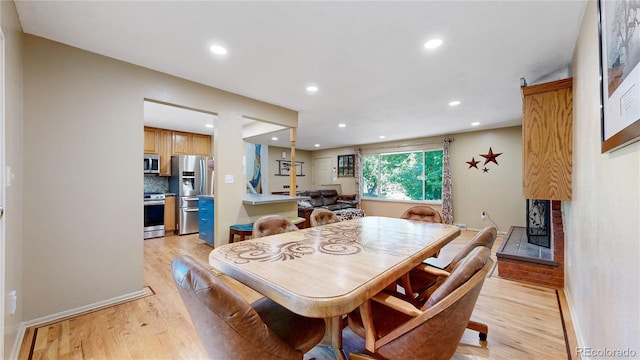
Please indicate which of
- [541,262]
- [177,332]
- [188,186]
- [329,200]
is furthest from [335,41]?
[329,200]

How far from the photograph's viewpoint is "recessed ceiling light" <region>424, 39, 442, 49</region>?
2.04 meters

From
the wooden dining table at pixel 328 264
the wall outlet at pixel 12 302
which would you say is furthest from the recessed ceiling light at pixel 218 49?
the wall outlet at pixel 12 302

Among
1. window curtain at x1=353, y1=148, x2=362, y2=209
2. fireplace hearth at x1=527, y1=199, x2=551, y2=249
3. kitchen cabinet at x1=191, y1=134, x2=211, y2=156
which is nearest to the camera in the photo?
fireplace hearth at x1=527, y1=199, x2=551, y2=249

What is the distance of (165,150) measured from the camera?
5.42 metres

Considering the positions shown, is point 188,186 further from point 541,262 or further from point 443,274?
point 541,262

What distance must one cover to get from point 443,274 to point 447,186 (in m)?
4.87

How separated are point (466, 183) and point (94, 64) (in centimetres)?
667

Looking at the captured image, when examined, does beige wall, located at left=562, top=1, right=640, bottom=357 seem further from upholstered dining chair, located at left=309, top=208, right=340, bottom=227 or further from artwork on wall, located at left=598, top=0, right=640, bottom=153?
upholstered dining chair, located at left=309, top=208, right=340, bottom=227

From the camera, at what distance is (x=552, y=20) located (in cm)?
179

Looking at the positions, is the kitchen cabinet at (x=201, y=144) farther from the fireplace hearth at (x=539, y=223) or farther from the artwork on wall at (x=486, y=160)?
the fireplace hearth at (x=539, y=223)

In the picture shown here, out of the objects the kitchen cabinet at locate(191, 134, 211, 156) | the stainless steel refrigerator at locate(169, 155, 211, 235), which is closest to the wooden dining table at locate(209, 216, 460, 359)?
the stainless steel refrigerator at locate(169, 155, 211, 235)

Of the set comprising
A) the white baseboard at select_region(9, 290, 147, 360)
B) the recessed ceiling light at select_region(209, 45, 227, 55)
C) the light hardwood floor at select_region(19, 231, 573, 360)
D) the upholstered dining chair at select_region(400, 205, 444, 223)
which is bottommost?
the light hardwood floor at select_region(19, 231, 573, 360)

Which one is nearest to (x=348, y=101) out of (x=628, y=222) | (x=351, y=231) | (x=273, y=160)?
(x=351, y=231)

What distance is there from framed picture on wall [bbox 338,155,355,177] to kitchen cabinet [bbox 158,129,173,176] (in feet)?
16.1
